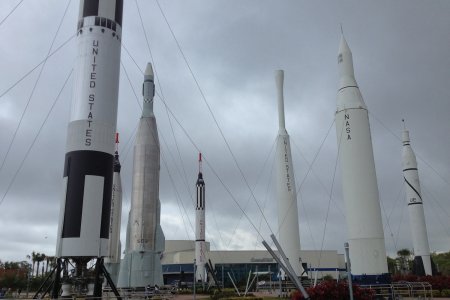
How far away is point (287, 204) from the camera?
3538cm

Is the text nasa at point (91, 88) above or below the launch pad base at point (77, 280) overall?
above

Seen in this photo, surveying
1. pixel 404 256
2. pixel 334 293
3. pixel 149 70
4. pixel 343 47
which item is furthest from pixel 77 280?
pixel 404 256

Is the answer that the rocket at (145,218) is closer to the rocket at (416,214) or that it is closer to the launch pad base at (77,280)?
the launch pad base at (77,280)

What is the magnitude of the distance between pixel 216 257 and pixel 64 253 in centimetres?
6334

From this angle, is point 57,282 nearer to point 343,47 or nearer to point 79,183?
point 79,183

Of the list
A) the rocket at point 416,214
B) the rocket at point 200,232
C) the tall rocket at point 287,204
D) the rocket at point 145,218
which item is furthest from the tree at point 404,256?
the rocket at point 145,218

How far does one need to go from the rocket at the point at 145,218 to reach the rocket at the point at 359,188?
49.0 feet

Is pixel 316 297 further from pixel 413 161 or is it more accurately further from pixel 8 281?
pixel 8 281

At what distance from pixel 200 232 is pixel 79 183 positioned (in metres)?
31.3

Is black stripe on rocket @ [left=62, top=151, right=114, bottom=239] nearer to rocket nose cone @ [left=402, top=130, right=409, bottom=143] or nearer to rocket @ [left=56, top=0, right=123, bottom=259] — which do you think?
rocket @ [left=56, top=0, right=123, bottom=259]

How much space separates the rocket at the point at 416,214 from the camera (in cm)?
4072

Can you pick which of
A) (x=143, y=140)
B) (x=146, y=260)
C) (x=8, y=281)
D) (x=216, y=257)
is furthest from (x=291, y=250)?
(x=216, y=257)

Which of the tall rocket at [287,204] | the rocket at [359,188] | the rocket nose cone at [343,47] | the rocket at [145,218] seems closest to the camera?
Answer: the rocket at [359,188]

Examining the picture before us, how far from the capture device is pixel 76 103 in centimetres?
1958
